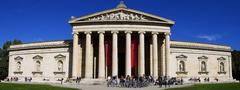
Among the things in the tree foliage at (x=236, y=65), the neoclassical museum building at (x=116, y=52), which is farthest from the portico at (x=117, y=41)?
the tree foliage at (x=236, y=65)

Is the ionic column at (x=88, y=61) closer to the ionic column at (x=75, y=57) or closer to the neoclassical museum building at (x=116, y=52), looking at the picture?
the neoclassical museum building at (x=116, y=52)

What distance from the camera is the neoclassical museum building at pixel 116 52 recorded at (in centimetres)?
6488

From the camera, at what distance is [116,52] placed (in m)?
64.4

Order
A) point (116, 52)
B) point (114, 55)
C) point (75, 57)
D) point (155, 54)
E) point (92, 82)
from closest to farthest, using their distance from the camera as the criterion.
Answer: point (92, 82) → point (114, 55) → point (116, 52) → point (75, 57) → point (155, 54)

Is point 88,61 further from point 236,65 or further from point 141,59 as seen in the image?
point 236,65

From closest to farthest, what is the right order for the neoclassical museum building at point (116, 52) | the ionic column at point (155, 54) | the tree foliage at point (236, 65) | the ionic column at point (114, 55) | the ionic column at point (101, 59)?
the ionic column at point (114, 55), the ionic column at point (101, 59), the neoclassical museum building at point (116, 52), the ionic column at point (155, 54), the tree foliage at point (236, 65)

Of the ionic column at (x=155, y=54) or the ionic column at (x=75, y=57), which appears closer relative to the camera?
the ionic column at (x=75, y=57)

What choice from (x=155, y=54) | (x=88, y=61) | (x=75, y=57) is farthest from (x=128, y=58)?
(x=75, y=57)

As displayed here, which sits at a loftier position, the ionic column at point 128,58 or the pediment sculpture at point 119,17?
the pediment sculpture at point 119,17

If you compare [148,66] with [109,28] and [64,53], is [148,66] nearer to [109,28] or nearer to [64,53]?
[109,28]

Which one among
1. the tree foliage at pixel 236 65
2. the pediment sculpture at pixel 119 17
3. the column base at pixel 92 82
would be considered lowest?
the column base at pixel 92 82

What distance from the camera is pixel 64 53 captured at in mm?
74250

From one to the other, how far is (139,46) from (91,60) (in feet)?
29.1

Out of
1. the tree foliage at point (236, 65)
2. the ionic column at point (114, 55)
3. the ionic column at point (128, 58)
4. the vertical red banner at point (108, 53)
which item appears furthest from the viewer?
the tree foliage at point (236, 65)
